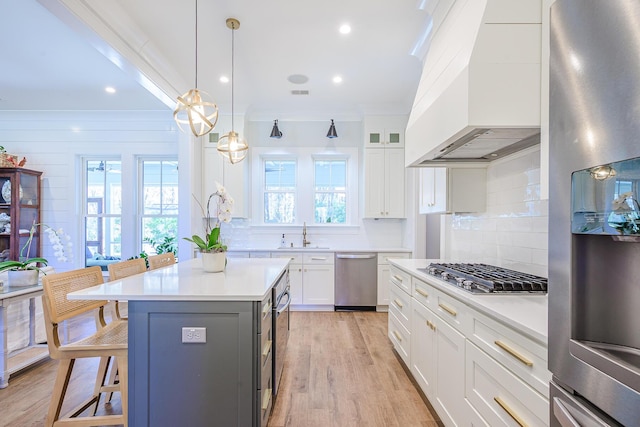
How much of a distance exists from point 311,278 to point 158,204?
2.88 metres

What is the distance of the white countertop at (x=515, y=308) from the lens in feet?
3.68

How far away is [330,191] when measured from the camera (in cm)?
516

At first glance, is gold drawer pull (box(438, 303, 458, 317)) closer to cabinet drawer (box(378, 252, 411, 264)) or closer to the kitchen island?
the kitchen island

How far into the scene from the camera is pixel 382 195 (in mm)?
4727

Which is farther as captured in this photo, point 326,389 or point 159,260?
point 159,260

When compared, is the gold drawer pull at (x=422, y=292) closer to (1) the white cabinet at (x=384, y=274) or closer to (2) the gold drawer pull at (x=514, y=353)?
(2) the gold drawer pull at (x=514, y=353)

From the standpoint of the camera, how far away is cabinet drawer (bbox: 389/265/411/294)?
2.57m

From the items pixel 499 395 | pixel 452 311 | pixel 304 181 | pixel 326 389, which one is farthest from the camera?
pixel 304 181

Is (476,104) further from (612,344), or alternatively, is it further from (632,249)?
(612,344)

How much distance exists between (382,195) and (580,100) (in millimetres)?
4020

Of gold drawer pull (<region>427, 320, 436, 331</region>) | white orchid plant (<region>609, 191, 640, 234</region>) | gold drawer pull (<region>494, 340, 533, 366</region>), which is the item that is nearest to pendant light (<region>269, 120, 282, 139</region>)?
gold drawer pull (<region>427, 320, 436, 331</region>)

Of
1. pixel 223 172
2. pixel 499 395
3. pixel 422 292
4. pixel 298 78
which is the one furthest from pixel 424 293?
pixel 223 172

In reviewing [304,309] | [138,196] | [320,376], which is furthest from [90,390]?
[138,196]

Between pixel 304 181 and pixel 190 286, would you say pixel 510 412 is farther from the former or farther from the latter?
pixel 304 181
